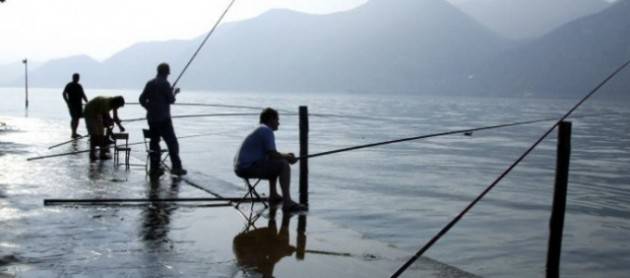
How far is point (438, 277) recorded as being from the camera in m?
7.70

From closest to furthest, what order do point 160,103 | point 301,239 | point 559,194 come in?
point 559,194, point 301,239, point 160,103

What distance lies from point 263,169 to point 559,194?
3983 millimetres

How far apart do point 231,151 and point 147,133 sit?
17.4 metres

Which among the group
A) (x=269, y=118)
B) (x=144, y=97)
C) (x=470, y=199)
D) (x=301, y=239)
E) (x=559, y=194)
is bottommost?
(x=470, y=199)

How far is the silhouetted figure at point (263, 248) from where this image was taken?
738cm

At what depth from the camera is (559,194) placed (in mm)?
8773

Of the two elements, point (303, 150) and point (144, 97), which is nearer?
point (303, 150)

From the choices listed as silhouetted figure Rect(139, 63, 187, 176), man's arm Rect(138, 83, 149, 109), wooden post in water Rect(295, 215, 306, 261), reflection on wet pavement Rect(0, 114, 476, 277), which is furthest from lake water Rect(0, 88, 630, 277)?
man's arm Rect(138, 83, 149, 109)

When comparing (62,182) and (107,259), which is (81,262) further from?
Answer: (62,182)

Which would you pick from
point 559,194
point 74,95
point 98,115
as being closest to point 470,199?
point 98,115

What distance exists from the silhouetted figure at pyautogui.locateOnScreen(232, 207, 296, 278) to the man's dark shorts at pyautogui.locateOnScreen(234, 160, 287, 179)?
27.1 inches

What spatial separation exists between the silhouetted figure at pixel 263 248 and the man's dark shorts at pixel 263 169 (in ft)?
2.26

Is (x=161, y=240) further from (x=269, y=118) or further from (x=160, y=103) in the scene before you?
(x=160, y=103)

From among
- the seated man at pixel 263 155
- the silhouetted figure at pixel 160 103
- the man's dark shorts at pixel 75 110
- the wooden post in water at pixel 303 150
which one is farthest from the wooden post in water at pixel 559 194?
the man's dark shorts at pixel 75 110
